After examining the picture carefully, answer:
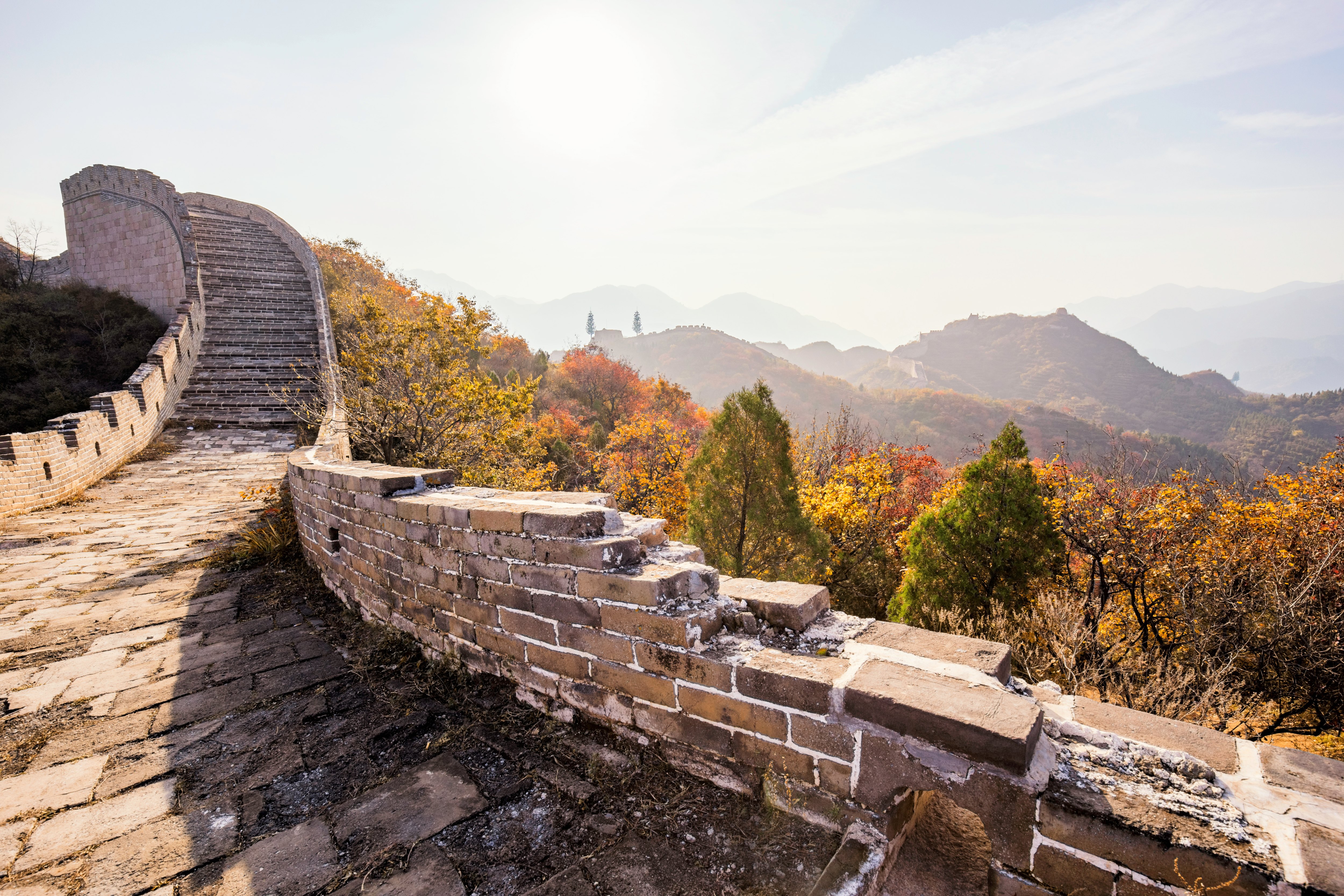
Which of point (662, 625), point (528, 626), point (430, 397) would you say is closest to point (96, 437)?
point (430, 397)

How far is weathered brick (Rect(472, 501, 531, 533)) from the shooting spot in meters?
2.46

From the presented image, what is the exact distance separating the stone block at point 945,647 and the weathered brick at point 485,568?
5.34ft

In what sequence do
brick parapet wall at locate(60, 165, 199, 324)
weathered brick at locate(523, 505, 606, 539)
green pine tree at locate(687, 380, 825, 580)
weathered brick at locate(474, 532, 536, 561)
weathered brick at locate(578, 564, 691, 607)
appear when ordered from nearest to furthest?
weathered brick at locate(578, 564, 691, 607), weathered brick at locate(523, 505, 606, 539), weathered brick at locate(474, 532, 536, 561), green pine tree at locate(687, 380, 825, 580), brick parapet wall at locate(60, 165, 199, 324)

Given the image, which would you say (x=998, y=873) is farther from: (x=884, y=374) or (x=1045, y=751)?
(x=884, y=374)

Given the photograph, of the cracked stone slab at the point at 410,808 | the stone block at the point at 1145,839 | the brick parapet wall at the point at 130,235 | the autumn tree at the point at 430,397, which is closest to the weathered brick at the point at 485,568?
the cracked stone slab at the point at 410,808

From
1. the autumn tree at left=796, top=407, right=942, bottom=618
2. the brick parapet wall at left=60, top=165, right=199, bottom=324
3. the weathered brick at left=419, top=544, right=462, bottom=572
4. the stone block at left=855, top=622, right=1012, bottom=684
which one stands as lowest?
the autumn tree at left=796, top=407, right=942, bottom=618

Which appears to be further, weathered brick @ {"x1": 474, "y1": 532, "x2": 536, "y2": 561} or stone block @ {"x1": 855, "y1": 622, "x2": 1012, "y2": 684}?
weathered brick @ {"x1": 474, "y1": 532, "x2": 536, "y2": 561}

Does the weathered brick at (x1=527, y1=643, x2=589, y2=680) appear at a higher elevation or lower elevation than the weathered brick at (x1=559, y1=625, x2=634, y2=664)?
lower

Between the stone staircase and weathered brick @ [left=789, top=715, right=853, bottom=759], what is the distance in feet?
35.4

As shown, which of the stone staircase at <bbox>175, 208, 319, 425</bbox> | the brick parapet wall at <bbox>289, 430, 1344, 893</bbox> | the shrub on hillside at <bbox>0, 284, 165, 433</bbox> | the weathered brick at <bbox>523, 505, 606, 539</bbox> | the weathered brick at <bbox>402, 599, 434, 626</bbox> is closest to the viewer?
→ the brick parapet wall at <bbox>289, 430, 1344, 893</bbox>

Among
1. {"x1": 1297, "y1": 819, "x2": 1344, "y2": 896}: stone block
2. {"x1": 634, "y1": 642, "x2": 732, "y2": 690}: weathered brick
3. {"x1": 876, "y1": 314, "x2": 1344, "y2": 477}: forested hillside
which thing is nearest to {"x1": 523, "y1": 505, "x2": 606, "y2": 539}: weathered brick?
{"x1": 634, "y1": 642, "x2": 732, "y2": 690}: weathered brick

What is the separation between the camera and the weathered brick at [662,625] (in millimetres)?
2057

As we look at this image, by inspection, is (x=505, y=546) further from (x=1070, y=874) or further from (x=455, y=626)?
(x=1070, y=874)

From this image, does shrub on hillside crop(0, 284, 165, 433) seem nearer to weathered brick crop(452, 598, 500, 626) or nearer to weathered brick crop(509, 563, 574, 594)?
weathered brick crop(452, 598, 500, 626)
